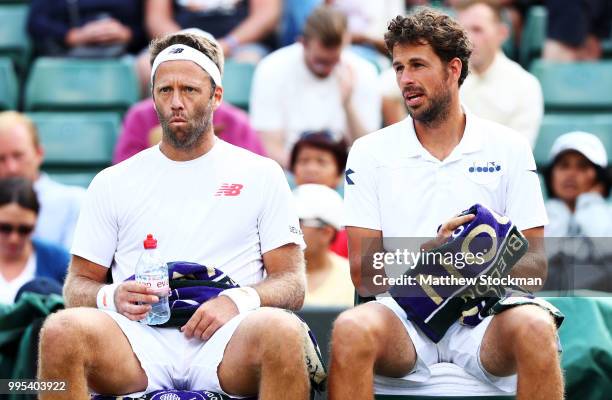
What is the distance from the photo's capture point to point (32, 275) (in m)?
6.21

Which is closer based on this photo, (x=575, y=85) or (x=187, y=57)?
(x=187, y=57)

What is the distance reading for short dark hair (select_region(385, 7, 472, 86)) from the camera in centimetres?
468

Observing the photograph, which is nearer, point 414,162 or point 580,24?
point 414,162

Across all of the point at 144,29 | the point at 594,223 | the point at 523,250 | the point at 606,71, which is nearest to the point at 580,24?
the point at 606,71

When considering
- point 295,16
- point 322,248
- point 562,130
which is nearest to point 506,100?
point 562,130

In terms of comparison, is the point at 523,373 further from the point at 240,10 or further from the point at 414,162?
the point at 240,10

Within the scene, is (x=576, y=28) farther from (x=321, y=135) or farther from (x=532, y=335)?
(x=532, y=335)

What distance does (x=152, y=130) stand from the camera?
706cm

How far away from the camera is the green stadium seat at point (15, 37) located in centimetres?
874

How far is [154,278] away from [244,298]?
0.31 metres

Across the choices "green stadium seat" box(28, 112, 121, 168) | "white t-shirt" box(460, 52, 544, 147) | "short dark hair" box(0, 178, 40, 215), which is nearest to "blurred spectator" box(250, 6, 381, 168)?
"white t-shirt" box(460, 52, 544, 147)

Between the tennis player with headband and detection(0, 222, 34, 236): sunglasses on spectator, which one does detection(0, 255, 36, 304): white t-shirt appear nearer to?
detection(0, 222, 34, 236): sunglasses on spectator

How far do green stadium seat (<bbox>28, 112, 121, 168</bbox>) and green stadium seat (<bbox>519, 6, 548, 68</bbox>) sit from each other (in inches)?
104

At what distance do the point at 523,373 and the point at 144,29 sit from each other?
4.95 meters
